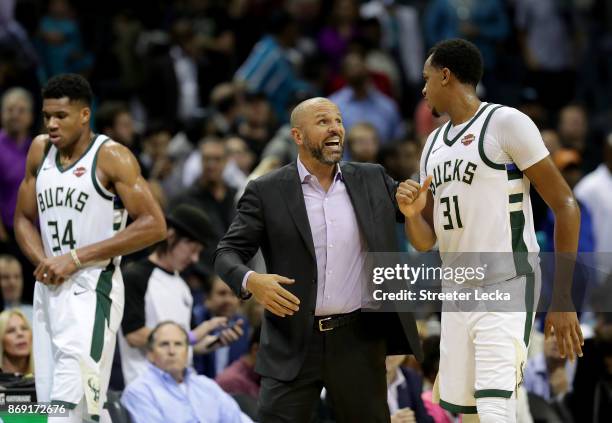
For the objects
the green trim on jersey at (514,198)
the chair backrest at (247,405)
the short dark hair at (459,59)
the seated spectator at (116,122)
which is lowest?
the chair backrest at (247,405)

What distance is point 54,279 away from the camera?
7625 mm

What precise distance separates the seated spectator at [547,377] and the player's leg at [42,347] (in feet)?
13.9

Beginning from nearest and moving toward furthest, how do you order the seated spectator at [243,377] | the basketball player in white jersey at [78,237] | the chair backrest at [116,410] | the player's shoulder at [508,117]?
the player's shoulder at [508,117] < the basketball player in white jersey at [78,237] < the chair backrest at [116,410] < the seated spectator at [243,377]

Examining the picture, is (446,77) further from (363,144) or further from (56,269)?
(363,144)

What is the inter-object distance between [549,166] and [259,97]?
7983 mm

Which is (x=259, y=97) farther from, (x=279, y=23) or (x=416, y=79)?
(x=416, y=79)

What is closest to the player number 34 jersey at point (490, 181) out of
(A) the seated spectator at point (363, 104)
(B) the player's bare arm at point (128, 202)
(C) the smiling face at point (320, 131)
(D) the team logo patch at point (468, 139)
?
(D) the team logo patch at point (468, 139)

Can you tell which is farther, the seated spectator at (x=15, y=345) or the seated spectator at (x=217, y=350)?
the seated spectator at (x=217, y=350)

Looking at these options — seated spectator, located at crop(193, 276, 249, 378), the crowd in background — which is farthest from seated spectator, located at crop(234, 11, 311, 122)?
seated spectator, located at crop(193, 276, 249, 378)

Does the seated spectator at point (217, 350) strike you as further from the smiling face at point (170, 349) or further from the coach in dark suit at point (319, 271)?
the coach in dark suit at point (319, 271)

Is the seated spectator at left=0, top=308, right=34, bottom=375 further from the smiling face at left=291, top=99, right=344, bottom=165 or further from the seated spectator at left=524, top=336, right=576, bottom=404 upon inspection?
the seated spectator at left=524, top=336, right=576, bottom=404

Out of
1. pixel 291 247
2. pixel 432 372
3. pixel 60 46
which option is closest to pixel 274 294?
pixel 291 247

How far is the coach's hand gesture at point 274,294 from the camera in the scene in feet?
21.7

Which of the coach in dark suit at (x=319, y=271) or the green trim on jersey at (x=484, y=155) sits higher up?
the green trim on jersey at (x=484, y=155)
